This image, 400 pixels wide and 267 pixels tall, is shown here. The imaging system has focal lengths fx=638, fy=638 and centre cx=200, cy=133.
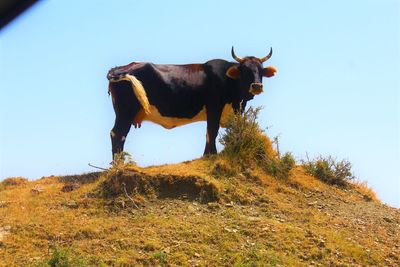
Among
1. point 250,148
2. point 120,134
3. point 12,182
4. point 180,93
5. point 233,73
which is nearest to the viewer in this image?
point 250,148

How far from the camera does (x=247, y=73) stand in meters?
15.2

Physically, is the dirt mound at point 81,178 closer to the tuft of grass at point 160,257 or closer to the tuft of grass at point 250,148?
the tuft of grass at point 250,148

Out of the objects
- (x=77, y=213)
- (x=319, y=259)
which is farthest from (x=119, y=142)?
(x=319, y=259)

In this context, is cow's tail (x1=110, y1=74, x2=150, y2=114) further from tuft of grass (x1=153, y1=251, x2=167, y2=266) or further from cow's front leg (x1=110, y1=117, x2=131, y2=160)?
tuft of grass (x1=153, y1=251, x2=167, y2=266)

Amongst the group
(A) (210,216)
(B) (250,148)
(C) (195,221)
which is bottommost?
(C) (195,221)

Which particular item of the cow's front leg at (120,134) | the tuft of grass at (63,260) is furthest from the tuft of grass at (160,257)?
the cow's front leg at (120,134)

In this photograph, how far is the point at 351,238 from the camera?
11.1 meters

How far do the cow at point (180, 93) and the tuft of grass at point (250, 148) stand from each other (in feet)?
2.12

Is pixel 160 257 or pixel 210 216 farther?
pixel 210 216

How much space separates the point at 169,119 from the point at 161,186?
10.4 feet

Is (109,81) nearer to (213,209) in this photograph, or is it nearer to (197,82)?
Answer: (197,82)

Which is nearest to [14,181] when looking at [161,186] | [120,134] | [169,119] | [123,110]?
[120,134]

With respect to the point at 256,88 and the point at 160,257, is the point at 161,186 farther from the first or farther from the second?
the point at 256,88

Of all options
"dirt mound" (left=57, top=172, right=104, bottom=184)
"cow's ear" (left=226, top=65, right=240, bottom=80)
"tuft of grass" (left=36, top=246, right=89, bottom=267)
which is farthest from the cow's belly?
"tuft of grass" (left=36, top=246, right=89, bottom=267)
